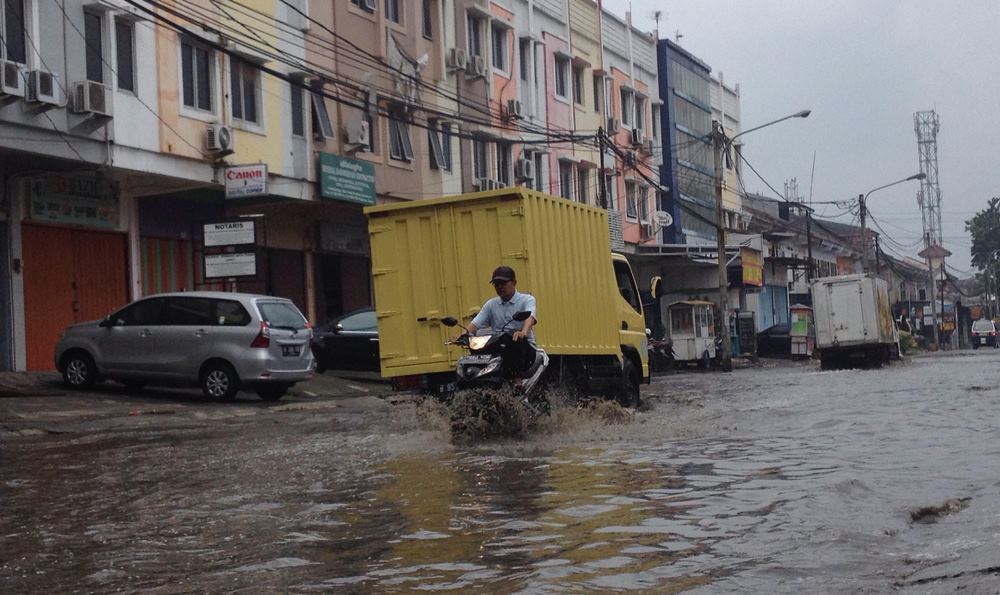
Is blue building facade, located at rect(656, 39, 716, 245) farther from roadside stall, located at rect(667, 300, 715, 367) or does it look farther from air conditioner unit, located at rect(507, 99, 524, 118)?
air conditioner unit, located at rect(507, 99, 524, 118)

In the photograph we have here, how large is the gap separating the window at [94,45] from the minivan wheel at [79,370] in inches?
192

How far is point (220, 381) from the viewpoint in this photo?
2178cm

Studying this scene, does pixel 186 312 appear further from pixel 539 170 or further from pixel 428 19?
pixel 539 170

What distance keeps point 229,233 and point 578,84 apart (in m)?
26.1

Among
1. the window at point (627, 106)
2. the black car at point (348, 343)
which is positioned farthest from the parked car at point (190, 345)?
the window at point (627, 106)

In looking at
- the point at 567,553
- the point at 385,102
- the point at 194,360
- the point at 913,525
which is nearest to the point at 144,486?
the point at 567,553

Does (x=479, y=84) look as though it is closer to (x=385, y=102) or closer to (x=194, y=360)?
(x=385, y=102)

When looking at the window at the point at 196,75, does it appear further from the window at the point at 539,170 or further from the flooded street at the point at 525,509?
the window at the point at 539,170

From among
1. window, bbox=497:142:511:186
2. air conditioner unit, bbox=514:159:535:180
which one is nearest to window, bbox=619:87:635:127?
air conditioner unit, bbox=514:159:535:180

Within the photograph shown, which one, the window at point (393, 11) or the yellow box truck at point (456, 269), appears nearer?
the yellow box truck at point (456, 269)

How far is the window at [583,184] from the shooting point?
4922 cm

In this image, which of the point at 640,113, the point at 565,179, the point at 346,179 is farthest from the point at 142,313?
the point at 640,113

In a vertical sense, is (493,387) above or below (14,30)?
below

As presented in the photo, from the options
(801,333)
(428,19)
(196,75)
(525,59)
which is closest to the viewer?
(196,75)
